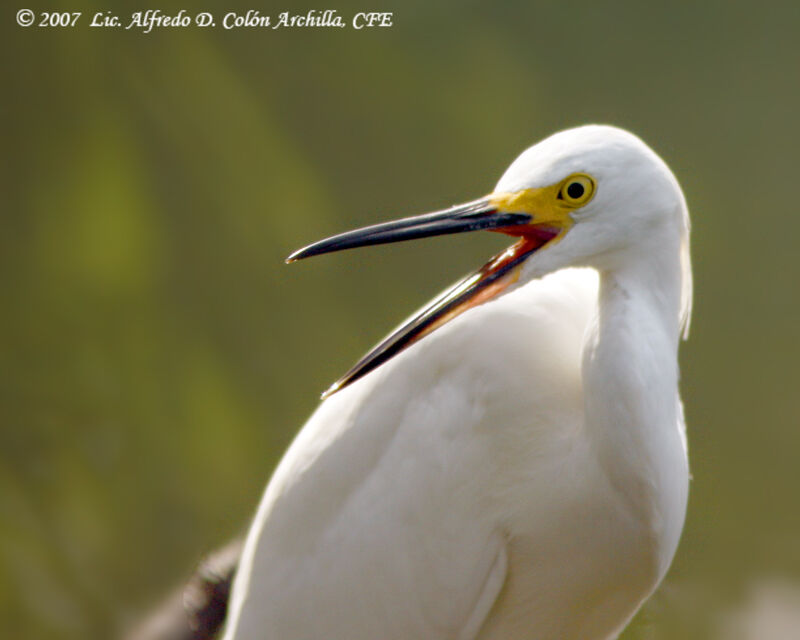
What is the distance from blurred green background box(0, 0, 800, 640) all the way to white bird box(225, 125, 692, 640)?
5.06 ft

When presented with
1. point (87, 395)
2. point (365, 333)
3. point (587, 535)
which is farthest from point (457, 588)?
point (87, 395)

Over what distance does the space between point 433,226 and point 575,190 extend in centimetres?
12

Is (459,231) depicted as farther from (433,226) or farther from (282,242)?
(282,242)

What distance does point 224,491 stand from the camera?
8.99ft

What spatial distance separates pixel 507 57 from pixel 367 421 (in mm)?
1852

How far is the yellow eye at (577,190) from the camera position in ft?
2.72

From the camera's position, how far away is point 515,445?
1.02 meters

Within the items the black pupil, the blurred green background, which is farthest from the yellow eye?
the blurred green background

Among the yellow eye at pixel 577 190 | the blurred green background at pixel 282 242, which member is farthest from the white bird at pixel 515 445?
the blurred green background at pixel 282 242

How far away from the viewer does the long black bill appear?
2.77 ft

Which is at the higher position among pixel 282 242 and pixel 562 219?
pixel 282 242

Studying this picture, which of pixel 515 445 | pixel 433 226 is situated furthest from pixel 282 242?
pixel 433 226

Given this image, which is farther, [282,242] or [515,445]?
[282,242]

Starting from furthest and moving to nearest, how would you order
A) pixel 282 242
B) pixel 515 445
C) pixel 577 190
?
pixel 282 242 → pixel 515 445 → pixel 577 190
